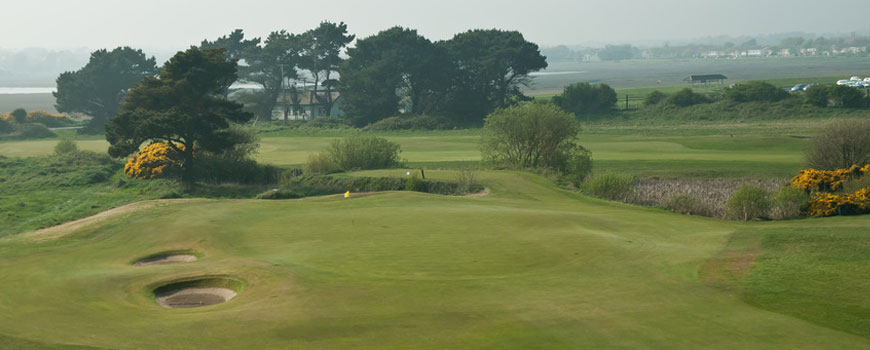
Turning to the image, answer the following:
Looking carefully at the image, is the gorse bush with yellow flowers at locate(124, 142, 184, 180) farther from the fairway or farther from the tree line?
the tree line

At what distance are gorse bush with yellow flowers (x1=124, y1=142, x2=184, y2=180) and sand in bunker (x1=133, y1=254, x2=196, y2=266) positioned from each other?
30.6 metres

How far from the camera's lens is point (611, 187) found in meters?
43.3

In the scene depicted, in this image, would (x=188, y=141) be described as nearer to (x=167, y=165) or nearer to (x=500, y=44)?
(x=167, y=165)

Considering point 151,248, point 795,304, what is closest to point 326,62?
point 151,248

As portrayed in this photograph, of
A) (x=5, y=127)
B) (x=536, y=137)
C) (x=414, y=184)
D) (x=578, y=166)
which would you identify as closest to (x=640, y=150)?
(x=536, y=137)

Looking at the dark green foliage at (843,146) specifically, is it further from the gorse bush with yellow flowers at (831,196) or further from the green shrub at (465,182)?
the green shrub at (465,182)

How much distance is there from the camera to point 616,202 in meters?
40.5

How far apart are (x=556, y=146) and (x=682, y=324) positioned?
4002 cm

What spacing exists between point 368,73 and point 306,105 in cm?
2030

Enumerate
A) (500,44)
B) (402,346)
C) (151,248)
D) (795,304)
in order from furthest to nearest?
1. (500,44)
2. (151,248)
3. (795,304)
4. (402,346)

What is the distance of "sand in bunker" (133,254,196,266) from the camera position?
2448cm

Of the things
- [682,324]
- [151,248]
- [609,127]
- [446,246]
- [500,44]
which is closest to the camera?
[682,324]

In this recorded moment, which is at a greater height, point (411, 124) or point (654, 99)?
point (654, 99)

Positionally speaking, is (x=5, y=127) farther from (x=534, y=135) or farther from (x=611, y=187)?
(x=611, y=187)
